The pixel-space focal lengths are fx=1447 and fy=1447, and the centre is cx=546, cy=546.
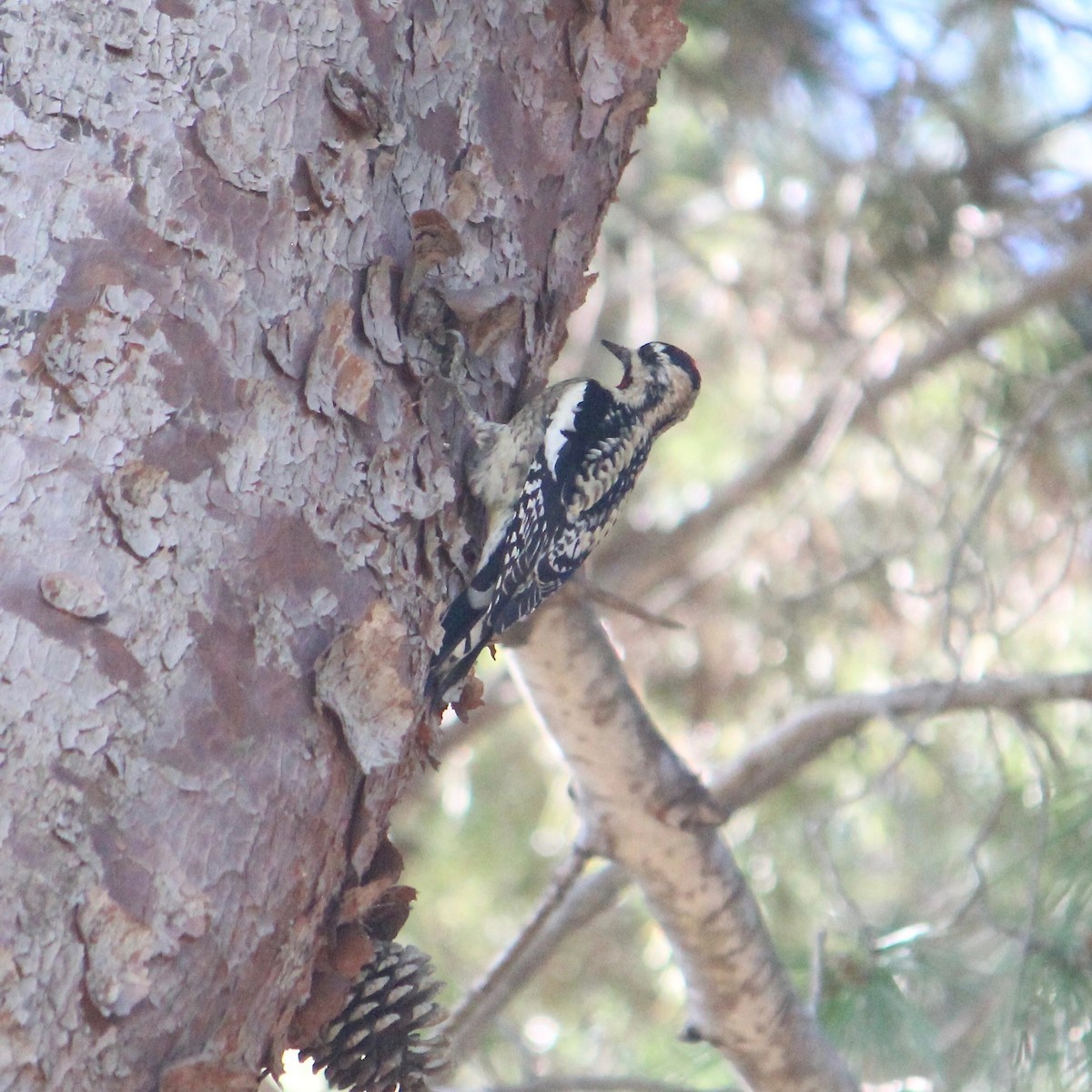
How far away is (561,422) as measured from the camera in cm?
301

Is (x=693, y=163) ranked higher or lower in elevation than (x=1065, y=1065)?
higher

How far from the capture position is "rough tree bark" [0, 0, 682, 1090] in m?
1.38

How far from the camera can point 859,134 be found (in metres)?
4.98

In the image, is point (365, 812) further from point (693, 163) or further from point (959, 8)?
point (693, 163)

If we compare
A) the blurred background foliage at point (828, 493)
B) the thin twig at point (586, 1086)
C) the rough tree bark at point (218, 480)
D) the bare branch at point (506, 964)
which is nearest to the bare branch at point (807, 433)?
the blurred background foliage at point (828, 493)

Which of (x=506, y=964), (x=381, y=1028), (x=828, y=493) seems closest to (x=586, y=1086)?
(x=506, y=964)

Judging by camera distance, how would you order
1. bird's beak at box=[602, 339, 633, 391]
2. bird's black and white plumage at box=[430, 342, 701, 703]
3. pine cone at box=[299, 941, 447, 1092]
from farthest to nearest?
bird's beak at box=[602, 339, 633, 391], bird's black and white plumage at box=[430, 342, 701, 703], pine cone at box=[299, 941, 447, 1092]

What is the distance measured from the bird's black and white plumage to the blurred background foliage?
80 centimetres

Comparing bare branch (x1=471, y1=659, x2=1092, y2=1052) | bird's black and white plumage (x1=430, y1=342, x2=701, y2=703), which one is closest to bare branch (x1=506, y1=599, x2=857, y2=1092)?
bird's black and white plumage (x1=430, y1=342, x2=701, y2=703)

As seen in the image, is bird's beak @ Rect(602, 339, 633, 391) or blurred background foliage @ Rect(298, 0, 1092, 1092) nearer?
bird's beak @ Rect(602, 339, 633, 391)

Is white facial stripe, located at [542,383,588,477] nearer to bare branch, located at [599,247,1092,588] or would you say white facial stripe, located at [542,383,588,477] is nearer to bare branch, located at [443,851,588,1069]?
bare branch, located at [443,851,588,1069]

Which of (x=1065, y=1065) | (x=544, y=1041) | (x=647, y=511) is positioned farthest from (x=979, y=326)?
(x=544, y=1041)

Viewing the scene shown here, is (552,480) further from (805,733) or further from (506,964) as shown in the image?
(506,964)

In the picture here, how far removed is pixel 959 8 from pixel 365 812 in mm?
4083
